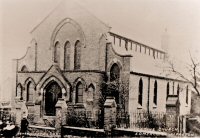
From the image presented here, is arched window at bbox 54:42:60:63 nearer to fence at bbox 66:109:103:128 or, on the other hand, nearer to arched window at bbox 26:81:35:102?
arched window at bbox 26:81:35:102

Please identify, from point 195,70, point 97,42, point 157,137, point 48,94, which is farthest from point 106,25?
point 157,137

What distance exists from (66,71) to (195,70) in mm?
6068

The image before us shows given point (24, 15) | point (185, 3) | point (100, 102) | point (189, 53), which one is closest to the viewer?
point (185, 3)

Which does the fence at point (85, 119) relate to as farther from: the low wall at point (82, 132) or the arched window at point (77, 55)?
the arched window at point (77, 55)

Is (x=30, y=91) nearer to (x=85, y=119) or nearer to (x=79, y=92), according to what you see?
(x=79, y=92)

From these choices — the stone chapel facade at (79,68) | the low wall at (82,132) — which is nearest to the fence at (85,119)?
the stone chapel facade at (79,68)

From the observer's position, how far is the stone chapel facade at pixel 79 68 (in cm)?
1652

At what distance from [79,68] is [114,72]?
5.60 feet

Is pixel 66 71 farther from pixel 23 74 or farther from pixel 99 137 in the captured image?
pixel 99 137

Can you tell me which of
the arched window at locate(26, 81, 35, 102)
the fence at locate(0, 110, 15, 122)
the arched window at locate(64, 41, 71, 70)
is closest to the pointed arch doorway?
the arched window at locate(26, 81, 35, 102)

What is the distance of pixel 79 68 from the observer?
1762 centimetres

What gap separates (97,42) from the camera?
56.5 feet

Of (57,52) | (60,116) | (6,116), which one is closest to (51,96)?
(57,52)

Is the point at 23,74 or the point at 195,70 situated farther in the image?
the point at 23,74
